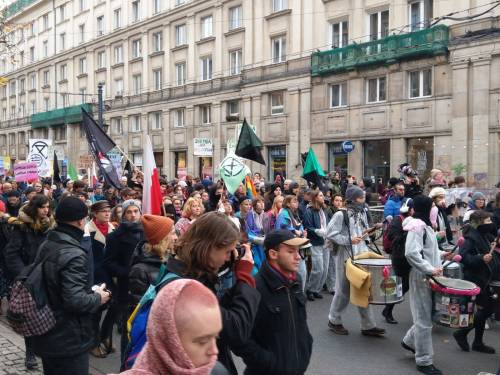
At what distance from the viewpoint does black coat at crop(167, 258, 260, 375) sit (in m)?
2.66

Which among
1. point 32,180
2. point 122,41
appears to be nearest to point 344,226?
point 32,180

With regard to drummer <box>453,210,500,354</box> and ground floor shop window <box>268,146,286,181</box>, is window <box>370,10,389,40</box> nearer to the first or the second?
ground floor shop window <box>268,146,286,181</box>

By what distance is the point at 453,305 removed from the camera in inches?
211

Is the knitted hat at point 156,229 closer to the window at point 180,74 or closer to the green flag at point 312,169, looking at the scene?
the green flag at point 312,169

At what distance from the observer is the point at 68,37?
48438 mm

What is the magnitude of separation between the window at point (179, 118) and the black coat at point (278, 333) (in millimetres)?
32924

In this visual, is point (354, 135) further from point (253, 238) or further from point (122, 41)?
point (122, 41)

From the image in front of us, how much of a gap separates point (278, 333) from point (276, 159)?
26468 mm

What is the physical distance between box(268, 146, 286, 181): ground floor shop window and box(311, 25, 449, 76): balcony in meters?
4.70

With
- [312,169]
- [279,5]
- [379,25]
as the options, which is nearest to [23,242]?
[312,169]

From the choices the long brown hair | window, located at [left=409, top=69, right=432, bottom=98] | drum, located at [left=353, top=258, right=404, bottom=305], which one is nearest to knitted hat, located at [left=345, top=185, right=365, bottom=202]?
drum, located at [left=353, top=258, right=404, bottom=305]

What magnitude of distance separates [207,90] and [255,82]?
451cm

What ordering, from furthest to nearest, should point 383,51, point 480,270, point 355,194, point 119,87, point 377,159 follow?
point 119,87, point 377,159, point 383,51, point 355,194, point 480,270

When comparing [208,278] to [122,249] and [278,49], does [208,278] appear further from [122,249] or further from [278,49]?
[278,49]
